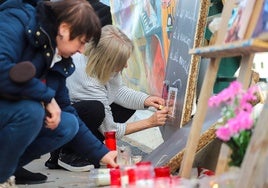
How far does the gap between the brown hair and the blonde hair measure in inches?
34.8

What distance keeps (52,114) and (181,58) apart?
1.08 m

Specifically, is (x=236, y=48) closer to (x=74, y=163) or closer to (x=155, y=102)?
(x=155, y=102)

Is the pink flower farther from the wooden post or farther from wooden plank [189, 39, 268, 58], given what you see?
wooden plank [189, 39, 268, 58]

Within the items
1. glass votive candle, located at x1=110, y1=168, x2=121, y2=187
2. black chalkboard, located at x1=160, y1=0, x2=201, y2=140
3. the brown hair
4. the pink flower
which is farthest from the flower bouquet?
black chalkboard, located at x1=160, y1=0, x2=201, y2=140

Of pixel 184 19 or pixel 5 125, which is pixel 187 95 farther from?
pixel 5 125

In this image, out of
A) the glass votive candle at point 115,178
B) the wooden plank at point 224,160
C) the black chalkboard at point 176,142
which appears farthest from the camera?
the black chalkboard at point 176,142

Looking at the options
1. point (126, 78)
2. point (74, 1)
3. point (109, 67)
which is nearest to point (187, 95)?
point (109, 67)

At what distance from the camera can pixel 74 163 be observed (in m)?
3.42

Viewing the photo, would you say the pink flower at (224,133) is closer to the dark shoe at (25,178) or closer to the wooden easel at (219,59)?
the wooden easel at (219,59)

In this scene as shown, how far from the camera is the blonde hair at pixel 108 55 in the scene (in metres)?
3.19

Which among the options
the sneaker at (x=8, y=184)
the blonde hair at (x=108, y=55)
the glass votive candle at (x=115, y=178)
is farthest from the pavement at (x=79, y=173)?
the glass votive candle at (x=115, y=178)

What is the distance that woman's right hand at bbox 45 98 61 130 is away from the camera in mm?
2275

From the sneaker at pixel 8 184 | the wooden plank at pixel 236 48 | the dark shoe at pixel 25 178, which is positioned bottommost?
the dark shoe at pixel 25 178

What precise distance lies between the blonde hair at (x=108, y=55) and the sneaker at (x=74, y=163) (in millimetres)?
524
